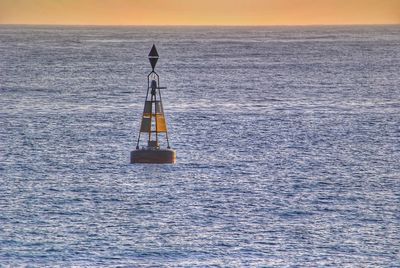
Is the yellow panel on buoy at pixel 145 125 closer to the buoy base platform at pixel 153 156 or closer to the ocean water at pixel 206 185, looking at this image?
the buoy base platform at pixel 153 156

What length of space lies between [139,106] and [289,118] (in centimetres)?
1797

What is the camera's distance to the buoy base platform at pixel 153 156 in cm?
7100

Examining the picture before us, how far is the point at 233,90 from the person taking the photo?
5561 inches

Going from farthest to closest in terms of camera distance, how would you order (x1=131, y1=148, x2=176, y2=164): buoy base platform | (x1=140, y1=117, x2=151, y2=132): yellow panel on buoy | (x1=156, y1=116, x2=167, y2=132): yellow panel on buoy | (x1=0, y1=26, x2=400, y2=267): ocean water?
(x1=131, y1=148, x2=176, y2=164): buoy base platform → (x1=156, y1=116, x2=167, y2=132): yellow panel on buoy → (x1=140, y1=117, x2=151, y2=132): yellow panel on buoy → (x1=0, y1=26, x2=400, y2=267): ocean water

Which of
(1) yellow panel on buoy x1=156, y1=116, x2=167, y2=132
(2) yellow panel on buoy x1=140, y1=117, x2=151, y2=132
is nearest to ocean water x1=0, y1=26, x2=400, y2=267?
(1) yellow panel on buoy x1=156, y1=116, x2=167, y2=132

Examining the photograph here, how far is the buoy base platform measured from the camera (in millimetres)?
71000

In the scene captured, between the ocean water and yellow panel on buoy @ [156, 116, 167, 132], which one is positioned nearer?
the ocean water

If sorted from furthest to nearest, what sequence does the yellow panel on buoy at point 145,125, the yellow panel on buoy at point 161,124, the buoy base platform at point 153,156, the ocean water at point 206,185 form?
the buoy base platform at point 153,156
the yellow panel on buoy at point 161,124
the yellow panel on buoy at point 145,125
the ocean water at point 206,185

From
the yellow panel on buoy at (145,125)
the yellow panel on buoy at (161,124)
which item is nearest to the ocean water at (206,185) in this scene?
the yellow panel on buoy at (161,124)

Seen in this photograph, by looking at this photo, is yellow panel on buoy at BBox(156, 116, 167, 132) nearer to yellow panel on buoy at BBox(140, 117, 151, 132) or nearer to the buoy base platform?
yellow panel on buoy at BBox(140, 117, 151, 132)

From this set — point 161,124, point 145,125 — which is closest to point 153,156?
point 161,124

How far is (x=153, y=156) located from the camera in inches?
2798

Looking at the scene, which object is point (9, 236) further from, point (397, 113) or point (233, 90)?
point (233, 90)

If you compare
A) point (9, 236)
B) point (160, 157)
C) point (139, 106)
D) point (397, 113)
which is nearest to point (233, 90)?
point (139, 106)
